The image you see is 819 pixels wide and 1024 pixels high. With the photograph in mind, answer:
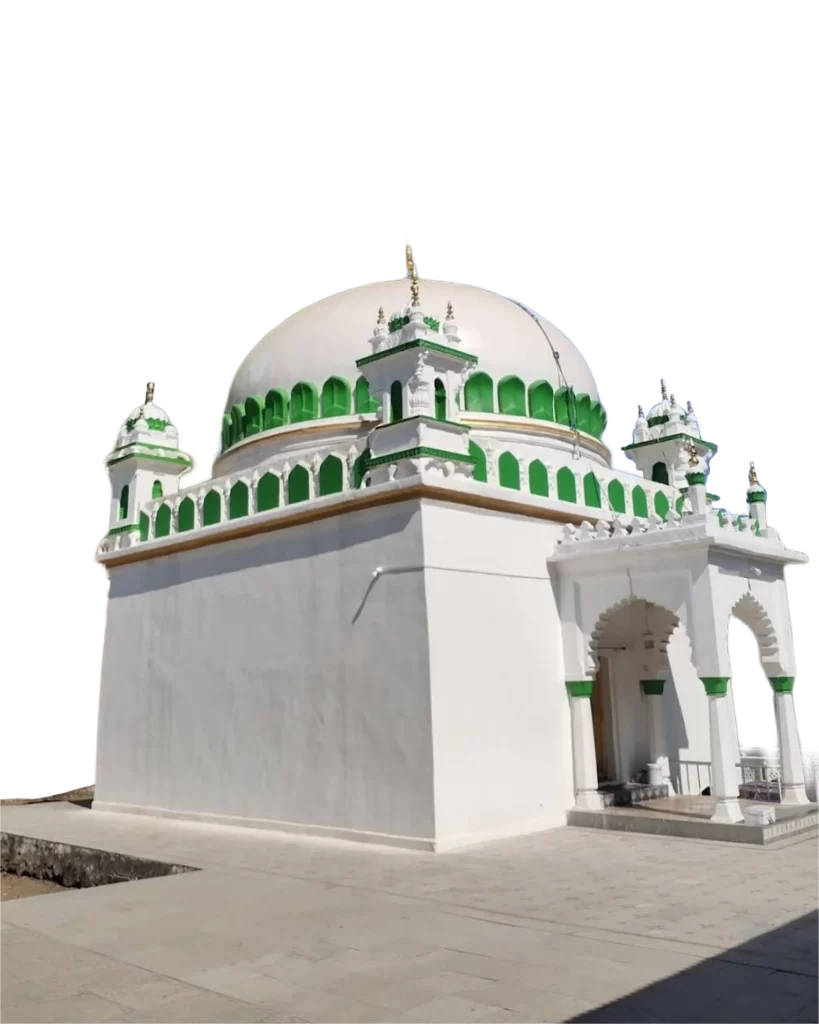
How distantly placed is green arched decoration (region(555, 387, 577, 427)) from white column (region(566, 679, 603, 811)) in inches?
156

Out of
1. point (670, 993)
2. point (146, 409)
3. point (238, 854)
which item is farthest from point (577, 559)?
point (146, 409)

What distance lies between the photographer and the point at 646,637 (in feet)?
36.2

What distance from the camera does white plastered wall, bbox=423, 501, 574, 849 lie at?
8.45 m

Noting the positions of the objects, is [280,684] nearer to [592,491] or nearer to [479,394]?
[592,491]

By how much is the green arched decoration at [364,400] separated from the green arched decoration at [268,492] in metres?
1.72

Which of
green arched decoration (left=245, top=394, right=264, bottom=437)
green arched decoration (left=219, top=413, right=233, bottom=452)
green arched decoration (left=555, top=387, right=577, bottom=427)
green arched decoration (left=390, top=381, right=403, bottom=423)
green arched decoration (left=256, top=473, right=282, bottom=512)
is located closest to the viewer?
green arched decoration (left=390, top=381, right=403, bottom=423)

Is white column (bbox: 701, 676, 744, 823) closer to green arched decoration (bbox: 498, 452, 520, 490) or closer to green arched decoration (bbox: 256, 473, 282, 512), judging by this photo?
green arched decoration (bbox: 498, 452, 520, 490)

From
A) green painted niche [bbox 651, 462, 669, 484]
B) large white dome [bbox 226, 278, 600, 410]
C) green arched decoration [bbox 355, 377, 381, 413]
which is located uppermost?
large white dome [bbox 226, 278, 600, 410]

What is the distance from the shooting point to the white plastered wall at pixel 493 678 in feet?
27.7

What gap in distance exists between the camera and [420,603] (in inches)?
336

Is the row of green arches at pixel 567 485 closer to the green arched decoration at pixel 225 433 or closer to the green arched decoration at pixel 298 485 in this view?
the green arched decoration at pixel 298 485

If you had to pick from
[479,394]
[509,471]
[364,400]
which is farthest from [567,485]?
[364,400]

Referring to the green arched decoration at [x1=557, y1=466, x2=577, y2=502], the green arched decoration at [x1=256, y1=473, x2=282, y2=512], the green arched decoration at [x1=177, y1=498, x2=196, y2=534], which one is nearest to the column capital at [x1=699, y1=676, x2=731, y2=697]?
the green arched decoration at [x1=557, y1=466, x2=577, y2=502]

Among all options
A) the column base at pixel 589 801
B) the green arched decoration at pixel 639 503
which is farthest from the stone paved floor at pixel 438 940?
the green arched decoration at pixel 639 503
